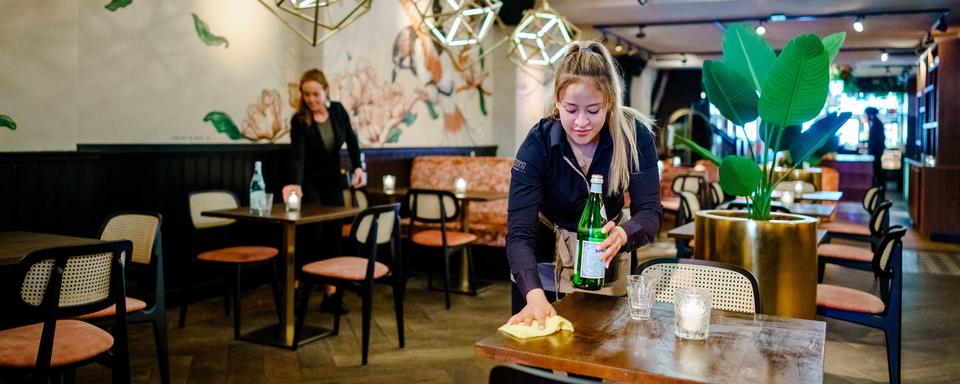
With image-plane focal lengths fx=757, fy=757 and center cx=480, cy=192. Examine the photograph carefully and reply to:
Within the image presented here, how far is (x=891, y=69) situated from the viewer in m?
17.8

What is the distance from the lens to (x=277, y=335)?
430 centimetres

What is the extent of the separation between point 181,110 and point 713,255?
3.69 m

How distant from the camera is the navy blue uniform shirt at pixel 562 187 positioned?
1963 millimetres

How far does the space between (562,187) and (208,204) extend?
3.38m

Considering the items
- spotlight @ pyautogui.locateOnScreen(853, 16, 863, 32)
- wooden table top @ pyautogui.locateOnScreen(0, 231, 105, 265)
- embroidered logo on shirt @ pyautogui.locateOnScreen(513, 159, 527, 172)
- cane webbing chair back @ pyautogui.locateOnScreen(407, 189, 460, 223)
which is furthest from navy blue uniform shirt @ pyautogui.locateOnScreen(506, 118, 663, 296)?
spotlight @ pyautogui.locateOnScreen(853, 16, 863, 32)

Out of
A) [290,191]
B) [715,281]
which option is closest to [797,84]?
[715,281]

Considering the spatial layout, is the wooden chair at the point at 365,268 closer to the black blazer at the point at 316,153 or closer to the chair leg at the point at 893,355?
the black blazer at the point at 316,153

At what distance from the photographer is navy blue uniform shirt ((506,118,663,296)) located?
1963mm

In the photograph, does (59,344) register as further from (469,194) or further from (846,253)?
(846,253)

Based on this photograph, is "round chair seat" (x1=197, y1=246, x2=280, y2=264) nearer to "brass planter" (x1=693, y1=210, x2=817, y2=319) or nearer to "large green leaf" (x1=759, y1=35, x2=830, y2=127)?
"brass planter" (x1=693, y1=210, x2=817, y2=319)

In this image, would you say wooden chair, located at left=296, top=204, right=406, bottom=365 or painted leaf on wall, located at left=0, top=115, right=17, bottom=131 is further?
painted leaf on wall, located at left=0, top=115, right=17, bottom=131

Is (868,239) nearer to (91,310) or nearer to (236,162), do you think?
(236,162)

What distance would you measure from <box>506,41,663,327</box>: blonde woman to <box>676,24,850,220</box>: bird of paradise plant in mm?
681

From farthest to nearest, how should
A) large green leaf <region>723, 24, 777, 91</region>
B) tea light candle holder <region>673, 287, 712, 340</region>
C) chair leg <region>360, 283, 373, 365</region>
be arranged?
chair leg <region>360, 283, 373, 365</region>
large green leaf <region>723, 24, 777, 91</region>
tea light candle holder <region>673, 287, 712, 340</region>
